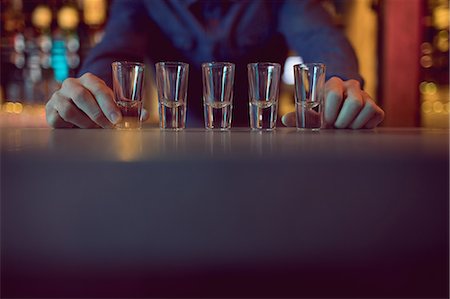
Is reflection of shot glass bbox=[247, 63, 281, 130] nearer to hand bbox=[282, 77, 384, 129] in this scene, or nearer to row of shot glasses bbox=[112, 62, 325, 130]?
row of shot glasses bbox=[112, 62, 325, 130]

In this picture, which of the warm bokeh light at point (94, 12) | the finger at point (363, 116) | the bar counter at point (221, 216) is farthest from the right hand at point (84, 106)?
the warm bokeh light at point (94, 12)

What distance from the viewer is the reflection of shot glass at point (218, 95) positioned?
0.92 meters

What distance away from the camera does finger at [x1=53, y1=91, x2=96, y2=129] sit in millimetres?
951

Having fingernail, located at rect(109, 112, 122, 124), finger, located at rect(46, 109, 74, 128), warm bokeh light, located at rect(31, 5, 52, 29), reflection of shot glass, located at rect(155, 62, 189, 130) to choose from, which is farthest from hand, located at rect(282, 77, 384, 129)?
warm bokeh light, located at rect(31, 5, 52, 29)

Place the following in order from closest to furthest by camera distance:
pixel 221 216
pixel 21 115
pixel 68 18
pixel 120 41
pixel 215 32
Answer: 1. pixel 221 216
2. pixel 120 41
3. pixel 215 32
4. pixel 21 115
5. pixel 68 18

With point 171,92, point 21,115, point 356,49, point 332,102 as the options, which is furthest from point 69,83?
point 356,49

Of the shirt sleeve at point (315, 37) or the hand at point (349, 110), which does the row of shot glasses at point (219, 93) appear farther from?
the shirt sleeve at point (315, 37)

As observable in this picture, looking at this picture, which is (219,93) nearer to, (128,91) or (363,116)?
(128,91)

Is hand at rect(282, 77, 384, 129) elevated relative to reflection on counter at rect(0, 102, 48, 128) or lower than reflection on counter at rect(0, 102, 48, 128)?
lower

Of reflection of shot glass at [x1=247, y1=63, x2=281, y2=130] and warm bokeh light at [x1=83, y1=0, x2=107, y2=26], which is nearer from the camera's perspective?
reflection of shot glass at [x1=247, y1=63, x2=281, y2=130]

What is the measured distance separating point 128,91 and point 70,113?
116mm

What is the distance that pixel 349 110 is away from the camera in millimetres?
947

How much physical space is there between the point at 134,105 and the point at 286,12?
946 mm

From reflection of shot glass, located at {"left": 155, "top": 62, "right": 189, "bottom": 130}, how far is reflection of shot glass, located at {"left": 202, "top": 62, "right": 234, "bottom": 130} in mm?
45
